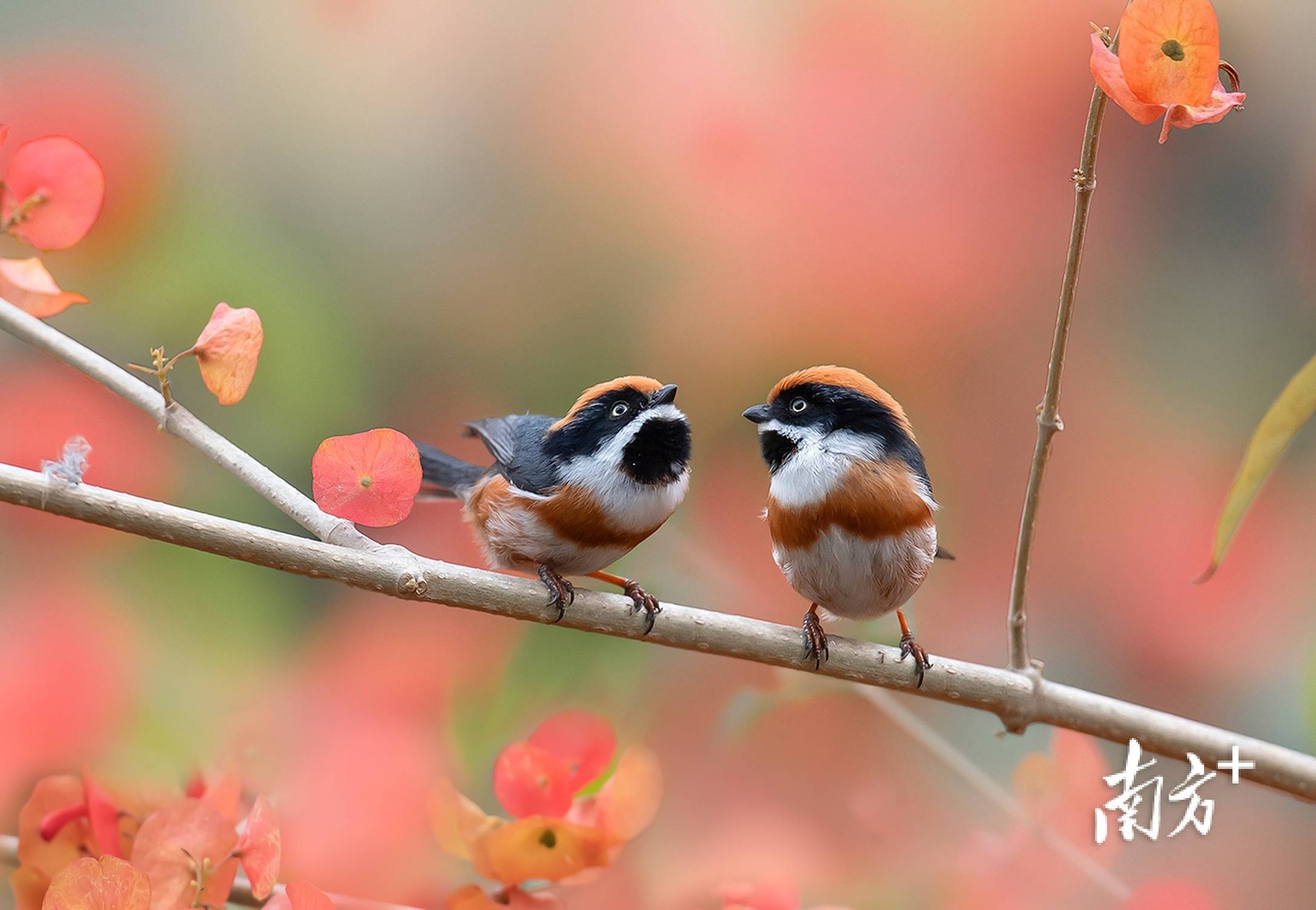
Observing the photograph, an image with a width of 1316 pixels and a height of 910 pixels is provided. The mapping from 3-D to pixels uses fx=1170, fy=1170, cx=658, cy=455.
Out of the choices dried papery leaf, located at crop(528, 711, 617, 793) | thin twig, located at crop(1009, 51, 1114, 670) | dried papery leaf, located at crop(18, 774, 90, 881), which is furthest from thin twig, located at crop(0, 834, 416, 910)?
thin twig, located at crop(1009, 51, 1114, 670)

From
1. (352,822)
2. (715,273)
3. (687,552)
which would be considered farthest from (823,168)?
(352,822)

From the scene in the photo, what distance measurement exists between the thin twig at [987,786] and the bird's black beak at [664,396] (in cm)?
32

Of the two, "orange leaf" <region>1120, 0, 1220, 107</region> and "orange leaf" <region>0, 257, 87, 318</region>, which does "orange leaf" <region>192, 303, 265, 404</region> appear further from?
"orange leaf" <region>1120, 0, 1220, 107</region>

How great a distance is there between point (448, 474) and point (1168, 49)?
1.61ft

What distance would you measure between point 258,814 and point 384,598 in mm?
450

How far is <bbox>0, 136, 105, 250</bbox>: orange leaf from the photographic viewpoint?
0.51m

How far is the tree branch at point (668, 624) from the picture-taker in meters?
0.46

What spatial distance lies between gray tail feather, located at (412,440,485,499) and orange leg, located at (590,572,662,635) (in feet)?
0.47

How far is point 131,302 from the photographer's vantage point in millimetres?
920

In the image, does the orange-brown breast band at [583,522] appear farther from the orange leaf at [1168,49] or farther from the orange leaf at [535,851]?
the orange leaf at [1168,49]

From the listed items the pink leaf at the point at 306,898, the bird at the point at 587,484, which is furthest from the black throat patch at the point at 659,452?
the pink leaf at the point at 306,898

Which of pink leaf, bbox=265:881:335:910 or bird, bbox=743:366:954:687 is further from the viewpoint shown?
bird, bbox=743:366:954:687

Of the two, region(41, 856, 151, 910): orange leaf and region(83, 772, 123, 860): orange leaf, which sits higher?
region(41, 856, 151, 910): orange leaf

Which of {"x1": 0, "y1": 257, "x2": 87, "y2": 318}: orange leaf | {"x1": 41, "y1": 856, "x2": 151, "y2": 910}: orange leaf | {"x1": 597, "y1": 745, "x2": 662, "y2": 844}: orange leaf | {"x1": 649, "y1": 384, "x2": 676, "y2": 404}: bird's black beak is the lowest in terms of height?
{"x1": 597, "y1": 745, "x2": 662, "y2": 844}: orange leaf
